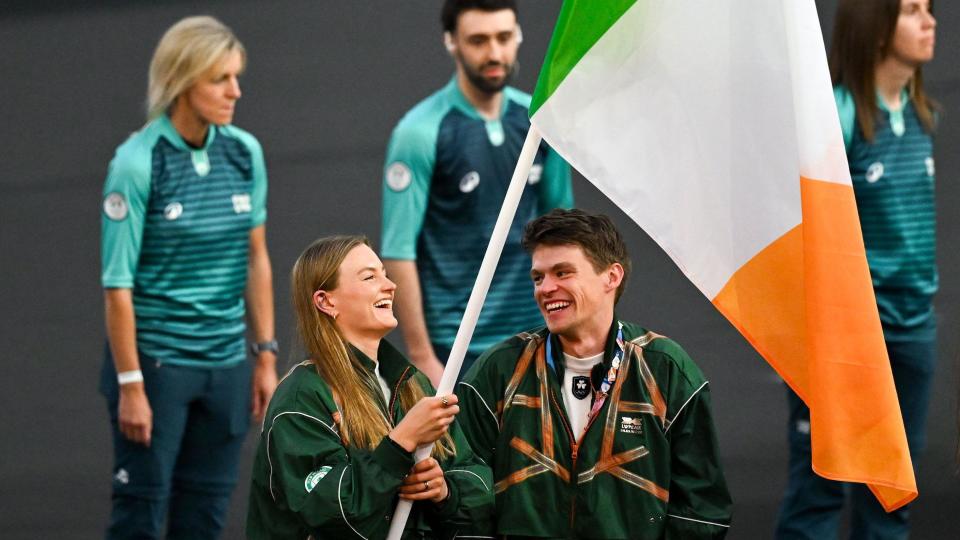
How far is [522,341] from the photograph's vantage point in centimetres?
533

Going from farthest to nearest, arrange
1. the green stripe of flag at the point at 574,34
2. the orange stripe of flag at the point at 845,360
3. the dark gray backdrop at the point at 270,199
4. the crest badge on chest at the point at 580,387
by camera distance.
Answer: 1. the dark gray backdrop at the point at 270,199
2. the crest badge on chest at the point at 580,387
3. the green stripe of flag at the point at 574,34
4. the orange stripe of flag at the point at 845,360

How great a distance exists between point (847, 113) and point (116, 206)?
269 centimetres

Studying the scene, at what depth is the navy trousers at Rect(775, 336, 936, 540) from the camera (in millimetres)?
6992

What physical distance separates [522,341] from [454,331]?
71.2 inches

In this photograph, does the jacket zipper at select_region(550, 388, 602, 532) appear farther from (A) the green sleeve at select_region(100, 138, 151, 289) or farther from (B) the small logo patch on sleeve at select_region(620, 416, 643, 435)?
(A) the green sleeve at select_region(100, 138, 151, 289)

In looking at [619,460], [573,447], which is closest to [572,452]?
[573,447]

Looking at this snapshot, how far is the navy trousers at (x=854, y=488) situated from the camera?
22.9ft

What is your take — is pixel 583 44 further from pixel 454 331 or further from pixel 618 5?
pixel 454 331

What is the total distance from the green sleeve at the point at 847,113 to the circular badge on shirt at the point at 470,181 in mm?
1350

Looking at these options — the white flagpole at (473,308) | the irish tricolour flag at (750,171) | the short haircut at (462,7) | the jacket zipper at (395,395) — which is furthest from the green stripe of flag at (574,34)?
the short haircut at (462,7)

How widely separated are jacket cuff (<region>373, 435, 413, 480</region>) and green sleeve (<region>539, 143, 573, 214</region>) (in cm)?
262

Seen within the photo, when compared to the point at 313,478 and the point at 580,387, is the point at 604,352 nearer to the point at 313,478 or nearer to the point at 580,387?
the point at 580,387

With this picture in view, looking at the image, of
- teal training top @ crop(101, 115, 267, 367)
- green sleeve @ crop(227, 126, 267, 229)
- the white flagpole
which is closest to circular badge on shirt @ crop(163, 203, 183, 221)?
teal training top @ crop(101, 115, 267, 367)

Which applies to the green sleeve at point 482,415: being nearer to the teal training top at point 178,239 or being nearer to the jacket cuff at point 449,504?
the jacket cuff at point 449,504
